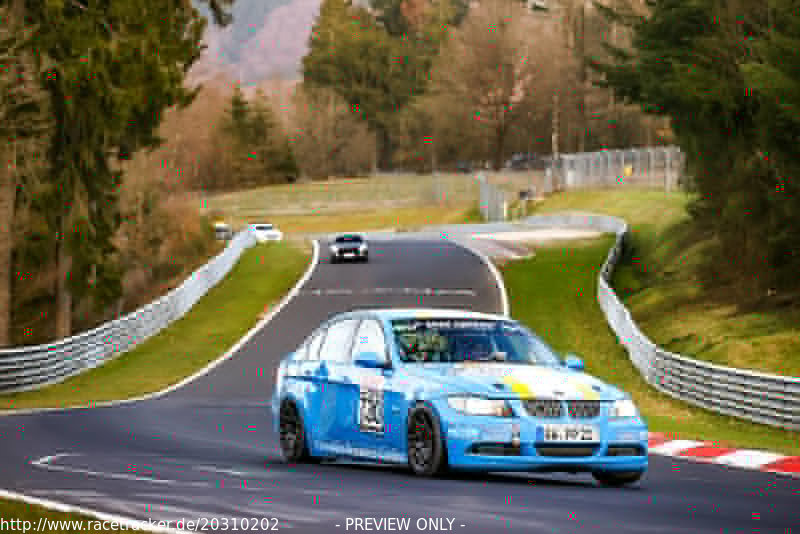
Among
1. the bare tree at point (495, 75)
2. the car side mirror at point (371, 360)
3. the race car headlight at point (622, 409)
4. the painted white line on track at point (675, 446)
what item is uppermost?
the bare tree at point (495, 75)

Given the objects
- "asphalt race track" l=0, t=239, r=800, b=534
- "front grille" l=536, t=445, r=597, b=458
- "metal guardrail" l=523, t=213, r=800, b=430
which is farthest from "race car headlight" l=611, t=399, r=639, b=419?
"metal guardrail" l=523, t=213, r=800, b=430

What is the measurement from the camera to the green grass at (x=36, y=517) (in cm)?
949

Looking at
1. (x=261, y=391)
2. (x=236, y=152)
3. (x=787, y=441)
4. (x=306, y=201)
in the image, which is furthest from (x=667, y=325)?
(x=236, y=152)

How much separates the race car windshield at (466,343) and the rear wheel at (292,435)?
182 centimetres

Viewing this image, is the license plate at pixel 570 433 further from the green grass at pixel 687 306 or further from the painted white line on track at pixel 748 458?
the green grass at pixel 687 306

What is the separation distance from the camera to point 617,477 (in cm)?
1311

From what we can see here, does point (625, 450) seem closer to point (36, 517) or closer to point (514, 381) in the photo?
point (514, 381)

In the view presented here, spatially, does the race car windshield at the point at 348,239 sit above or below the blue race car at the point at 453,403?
below

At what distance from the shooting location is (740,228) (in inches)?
1561

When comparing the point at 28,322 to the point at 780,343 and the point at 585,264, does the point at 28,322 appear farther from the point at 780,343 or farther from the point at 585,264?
the point at 780,343

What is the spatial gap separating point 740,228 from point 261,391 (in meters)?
14.1

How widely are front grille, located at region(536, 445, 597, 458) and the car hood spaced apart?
41 centimetres

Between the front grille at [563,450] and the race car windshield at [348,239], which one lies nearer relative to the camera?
the front grille at [563,450]

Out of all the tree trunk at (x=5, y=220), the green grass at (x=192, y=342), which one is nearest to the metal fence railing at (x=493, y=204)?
the green grass at (x=192, y=342)
